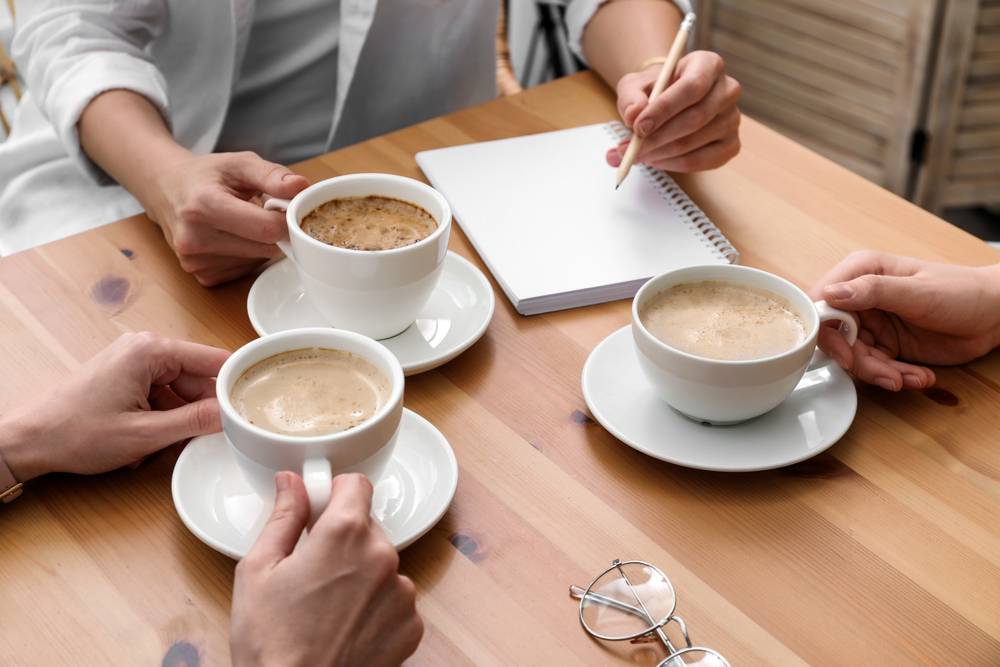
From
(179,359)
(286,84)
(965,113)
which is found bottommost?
(965,113)

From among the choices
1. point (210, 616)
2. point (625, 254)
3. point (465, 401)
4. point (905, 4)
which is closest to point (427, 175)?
point (625, 254)

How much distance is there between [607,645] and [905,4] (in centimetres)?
209

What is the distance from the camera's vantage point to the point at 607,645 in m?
0.71

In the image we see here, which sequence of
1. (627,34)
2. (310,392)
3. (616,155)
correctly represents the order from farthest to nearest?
(627,34)
(616,155)
(310,392)

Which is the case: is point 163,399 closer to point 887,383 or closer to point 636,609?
point 636,609

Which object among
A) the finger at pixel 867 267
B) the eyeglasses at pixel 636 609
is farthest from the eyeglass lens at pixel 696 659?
the finger at pixel 867 267

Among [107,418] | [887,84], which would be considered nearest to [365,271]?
[107,418]

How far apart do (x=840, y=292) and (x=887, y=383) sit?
95 mm

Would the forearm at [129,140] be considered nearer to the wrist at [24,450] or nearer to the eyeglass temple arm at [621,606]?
the wrist at [24,450]

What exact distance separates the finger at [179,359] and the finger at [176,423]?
4 cm

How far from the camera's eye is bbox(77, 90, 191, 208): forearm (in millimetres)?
1150

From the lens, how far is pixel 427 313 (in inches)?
40.6

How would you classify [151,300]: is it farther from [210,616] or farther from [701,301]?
[701,301]

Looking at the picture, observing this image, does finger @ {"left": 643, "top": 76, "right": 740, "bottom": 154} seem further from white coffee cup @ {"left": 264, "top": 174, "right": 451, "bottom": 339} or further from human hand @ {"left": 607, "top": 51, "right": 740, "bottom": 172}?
white coffee cup @ {"left": 264, "top": 174, "right": 451, "bottom": 339}
